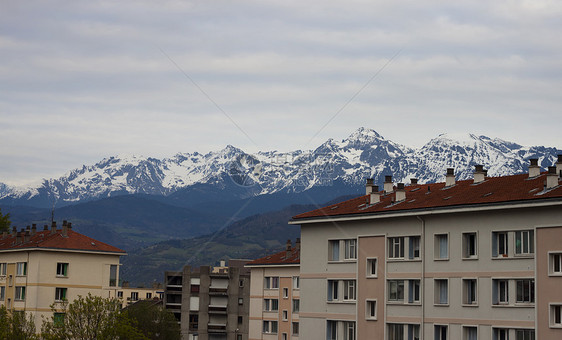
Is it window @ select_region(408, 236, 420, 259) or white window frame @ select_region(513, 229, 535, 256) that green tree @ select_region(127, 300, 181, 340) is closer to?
window @ select_region(408, 236, 420, 259)

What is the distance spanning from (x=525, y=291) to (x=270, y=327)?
262ft

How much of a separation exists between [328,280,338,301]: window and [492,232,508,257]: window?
1759 cm

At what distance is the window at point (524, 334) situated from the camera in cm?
6225

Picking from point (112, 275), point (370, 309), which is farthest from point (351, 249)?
point (112, 275)

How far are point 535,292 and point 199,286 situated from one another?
138 meters

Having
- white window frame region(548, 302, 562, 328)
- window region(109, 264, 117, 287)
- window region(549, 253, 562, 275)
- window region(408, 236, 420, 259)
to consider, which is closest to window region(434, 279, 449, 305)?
window region(408, 236, 420, 259)

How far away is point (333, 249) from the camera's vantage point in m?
81.6

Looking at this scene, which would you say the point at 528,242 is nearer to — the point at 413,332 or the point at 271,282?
the point at 413,332

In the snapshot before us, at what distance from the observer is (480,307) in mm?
66125

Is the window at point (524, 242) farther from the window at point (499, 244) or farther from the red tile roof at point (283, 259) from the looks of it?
the red tile roof at point (283, 259)

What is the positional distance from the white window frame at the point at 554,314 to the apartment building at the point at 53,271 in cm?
6541

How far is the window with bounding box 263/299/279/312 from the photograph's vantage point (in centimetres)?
13871

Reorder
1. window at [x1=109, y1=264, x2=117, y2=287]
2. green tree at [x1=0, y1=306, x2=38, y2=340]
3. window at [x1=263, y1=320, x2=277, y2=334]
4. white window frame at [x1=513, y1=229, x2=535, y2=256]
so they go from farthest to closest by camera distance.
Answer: window at [x1=263, y1=320, x2=277, y2=334]
window at [x1=109, y1=264, x2=117, y2=287]
green tree at [x1=0, y1=306, x2=38, y2=340]
white window frame at [x1=513, y1=229, x2=535, y2=256]

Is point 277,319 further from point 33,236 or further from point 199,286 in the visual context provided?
point 199,286
